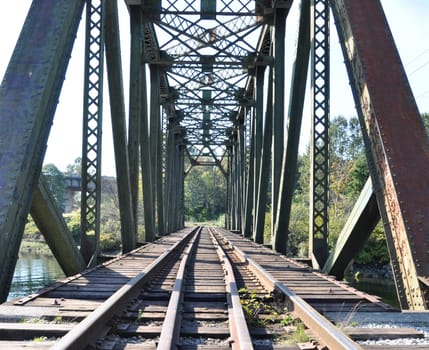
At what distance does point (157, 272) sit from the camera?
20.1 ft

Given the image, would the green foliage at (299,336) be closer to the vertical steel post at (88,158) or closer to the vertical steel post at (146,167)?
the vertical steel post at (88,158)

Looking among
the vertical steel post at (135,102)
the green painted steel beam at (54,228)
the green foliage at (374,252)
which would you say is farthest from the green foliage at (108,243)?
the green painted steel beam at (54,228)

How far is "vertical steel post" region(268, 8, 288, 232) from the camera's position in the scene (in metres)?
11.2

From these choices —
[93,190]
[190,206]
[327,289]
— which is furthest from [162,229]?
[190,206]

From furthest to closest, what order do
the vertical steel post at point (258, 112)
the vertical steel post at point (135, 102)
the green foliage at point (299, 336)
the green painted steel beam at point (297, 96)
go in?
the vertical steel post at point (258, 112) < the vertical steel post at point (135, 102) < the green painted steel beam at point (297, 96) < the green foliage at point (299, 336)

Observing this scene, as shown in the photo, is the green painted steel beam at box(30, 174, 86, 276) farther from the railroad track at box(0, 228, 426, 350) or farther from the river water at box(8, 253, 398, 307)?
the river water at box(8, 253, 398, 307)

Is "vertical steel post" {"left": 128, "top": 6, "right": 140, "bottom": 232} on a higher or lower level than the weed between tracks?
higher

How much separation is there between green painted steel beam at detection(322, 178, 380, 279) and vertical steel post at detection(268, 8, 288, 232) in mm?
4077

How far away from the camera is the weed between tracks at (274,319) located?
3.11m

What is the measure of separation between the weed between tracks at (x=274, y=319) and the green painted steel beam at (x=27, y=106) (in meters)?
2.05

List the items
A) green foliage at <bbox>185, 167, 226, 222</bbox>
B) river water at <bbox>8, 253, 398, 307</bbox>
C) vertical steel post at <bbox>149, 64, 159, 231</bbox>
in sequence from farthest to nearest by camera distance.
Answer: green foliage at <bbox>185, 167, 226, 222</bbox>, vertical steel post at <bbox>149, 64, 159, 231</bbox>, river water at <bbox>8, 253, 398, 307</bbox>

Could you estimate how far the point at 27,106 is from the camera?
447 cm

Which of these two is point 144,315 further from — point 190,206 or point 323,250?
point 190,206

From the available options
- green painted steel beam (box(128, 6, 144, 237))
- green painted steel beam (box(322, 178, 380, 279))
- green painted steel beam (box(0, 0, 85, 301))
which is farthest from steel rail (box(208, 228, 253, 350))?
green painted steel beam (box(128, 6, 144, 237))
